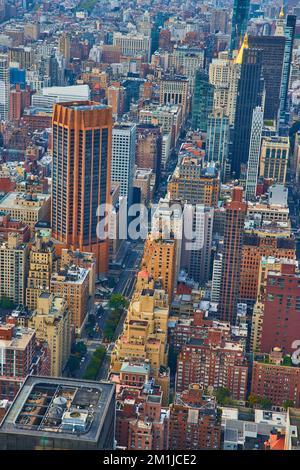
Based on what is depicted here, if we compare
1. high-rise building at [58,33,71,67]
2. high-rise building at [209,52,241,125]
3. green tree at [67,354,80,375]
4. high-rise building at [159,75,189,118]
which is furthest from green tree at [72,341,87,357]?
high-rise building at [58,33,71,67]

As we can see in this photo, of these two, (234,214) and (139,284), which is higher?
(234,214)

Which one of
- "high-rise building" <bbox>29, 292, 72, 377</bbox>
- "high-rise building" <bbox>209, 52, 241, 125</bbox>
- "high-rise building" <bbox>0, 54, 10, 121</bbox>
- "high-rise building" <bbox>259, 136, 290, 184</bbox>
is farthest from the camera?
"high-rise building" <bbox>0, 54, 10, 121</bbox>

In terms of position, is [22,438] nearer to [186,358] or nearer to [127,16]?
[186,358]

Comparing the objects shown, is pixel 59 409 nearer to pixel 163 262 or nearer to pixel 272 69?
pixel 163 262

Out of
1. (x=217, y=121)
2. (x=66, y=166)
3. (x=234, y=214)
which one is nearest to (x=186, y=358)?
(x=234, y=214)

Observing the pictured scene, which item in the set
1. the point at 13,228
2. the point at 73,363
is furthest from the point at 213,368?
the point at 13,228

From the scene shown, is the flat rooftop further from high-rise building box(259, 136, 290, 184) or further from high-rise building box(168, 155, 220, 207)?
high-rise building box(259, 136, 290, 184)
